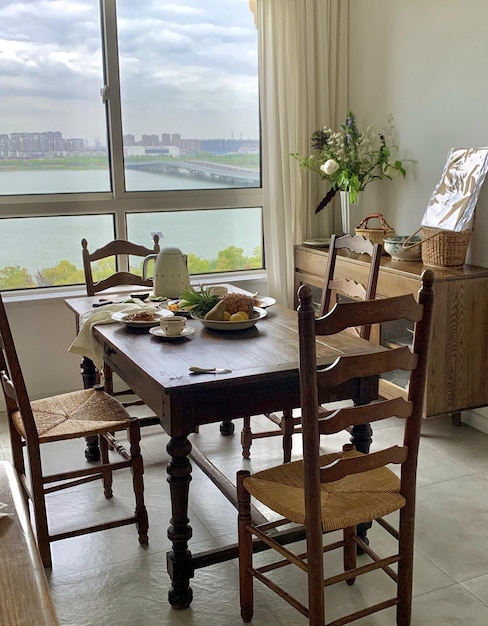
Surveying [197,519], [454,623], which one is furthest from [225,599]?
[454,623]

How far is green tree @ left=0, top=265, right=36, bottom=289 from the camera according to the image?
13.1 feet

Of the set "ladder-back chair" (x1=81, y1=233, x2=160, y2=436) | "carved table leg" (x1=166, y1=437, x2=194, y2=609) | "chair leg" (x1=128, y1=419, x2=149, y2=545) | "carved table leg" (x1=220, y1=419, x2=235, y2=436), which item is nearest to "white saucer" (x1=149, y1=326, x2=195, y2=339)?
"chair leg" (x1=128, y1=419, x2=149, y2=545)

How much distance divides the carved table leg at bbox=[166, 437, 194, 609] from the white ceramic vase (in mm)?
2378

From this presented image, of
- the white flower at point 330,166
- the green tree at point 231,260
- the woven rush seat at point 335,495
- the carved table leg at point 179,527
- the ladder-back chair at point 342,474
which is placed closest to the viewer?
the ladder-back chair at point 342,474

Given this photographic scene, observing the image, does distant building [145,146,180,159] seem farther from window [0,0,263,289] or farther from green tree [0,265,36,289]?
green tree [0,265,36,289]

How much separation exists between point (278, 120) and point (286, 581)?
2.80 metres

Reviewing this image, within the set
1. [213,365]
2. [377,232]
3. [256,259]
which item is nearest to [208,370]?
[213,365]

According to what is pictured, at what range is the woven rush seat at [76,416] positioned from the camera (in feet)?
7.88

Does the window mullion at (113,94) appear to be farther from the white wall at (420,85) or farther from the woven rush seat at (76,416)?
the woven rush seat at (76,416)

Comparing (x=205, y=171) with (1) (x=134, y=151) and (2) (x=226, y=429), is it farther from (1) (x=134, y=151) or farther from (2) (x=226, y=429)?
(2) (x=226, y=429)

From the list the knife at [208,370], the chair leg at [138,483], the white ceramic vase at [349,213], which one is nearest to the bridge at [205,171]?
the white ceramic vase at [349,213]

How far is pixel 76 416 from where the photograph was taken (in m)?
2.54

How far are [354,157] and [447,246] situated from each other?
0.95 metres

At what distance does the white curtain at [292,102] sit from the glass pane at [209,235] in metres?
0.23
